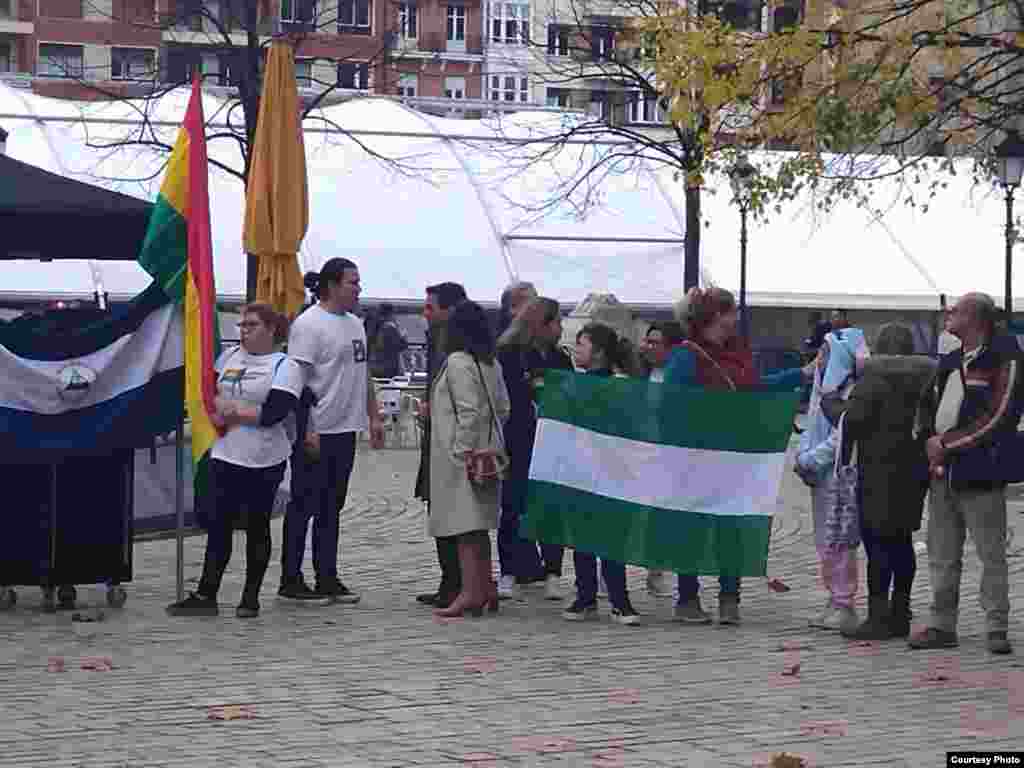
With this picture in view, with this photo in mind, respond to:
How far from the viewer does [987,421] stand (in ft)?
33.8

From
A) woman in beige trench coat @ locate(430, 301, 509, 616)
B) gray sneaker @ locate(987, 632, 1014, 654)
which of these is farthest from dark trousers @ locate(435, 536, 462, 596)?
gray sneaker @ locate(987, 632, 1014, 654)

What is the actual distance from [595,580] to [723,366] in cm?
134

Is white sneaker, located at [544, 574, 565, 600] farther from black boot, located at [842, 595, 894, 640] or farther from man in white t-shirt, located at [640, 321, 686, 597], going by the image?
black boot, located at [842, 595, 894, 640]

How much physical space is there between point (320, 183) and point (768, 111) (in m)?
22.9

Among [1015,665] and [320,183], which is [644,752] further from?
[320,183]

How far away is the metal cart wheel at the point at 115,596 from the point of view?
1188 cm

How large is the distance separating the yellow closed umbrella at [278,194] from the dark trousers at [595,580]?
127 inches

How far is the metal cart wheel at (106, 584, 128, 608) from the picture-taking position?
1188cm

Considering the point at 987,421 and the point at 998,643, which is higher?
the point at 987,421

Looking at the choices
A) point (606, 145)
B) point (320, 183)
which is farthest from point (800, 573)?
point (606, 145)

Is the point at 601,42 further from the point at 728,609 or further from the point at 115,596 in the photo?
the point at 728,609

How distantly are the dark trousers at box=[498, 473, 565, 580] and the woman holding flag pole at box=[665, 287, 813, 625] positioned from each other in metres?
1.01

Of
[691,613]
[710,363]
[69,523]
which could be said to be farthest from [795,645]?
[69,523]

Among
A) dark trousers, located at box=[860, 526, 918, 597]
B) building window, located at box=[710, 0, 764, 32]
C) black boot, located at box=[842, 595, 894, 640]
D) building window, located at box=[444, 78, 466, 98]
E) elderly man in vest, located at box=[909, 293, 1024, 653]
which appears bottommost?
black boot, located at box=[842, 595, 894, 640]
